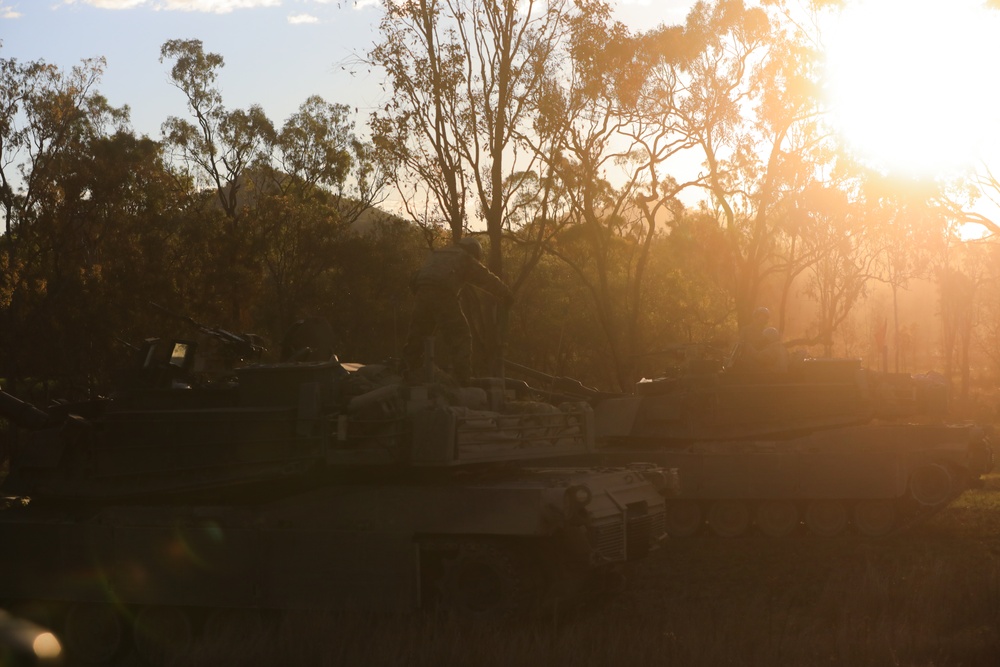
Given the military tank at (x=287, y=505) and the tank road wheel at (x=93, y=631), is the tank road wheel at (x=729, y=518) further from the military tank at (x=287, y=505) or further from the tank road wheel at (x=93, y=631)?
the tank road wheel at (x=93, y=631)

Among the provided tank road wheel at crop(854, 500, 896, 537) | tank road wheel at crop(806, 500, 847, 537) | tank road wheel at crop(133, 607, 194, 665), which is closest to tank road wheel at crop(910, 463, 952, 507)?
tank road wheel at crop(854, 500, 896, 537)

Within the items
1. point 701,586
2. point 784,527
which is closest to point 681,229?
Result: point 784,527

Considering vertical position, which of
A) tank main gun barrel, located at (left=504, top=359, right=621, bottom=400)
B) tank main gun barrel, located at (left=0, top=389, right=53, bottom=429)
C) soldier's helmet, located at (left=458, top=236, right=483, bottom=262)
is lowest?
tank main gun barrel, located at (left=0, top=389, right=53, bottom=429)

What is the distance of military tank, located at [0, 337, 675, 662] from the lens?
9125 mm

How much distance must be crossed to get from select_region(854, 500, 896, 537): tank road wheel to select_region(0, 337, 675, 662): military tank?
6043 mm

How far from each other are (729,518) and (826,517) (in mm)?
1243

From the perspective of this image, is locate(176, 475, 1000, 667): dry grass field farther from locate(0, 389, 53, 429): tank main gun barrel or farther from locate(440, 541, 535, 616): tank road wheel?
locate(0, 389, 53, 429): tank main gun barrel

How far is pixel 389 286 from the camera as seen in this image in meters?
39.1

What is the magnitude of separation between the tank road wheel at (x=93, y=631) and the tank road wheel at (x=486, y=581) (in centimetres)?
297

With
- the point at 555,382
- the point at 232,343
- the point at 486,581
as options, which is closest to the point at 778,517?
the point at 555,382

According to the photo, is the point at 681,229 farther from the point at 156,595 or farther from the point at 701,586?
the point at 156,595

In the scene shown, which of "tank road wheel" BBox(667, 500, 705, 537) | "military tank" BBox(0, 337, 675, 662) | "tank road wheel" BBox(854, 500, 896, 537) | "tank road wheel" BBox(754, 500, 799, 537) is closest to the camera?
"military tank" BBox(0, 337, 675, 662)

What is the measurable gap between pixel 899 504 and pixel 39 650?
13701 millimetres

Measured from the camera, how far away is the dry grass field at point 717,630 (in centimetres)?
802
